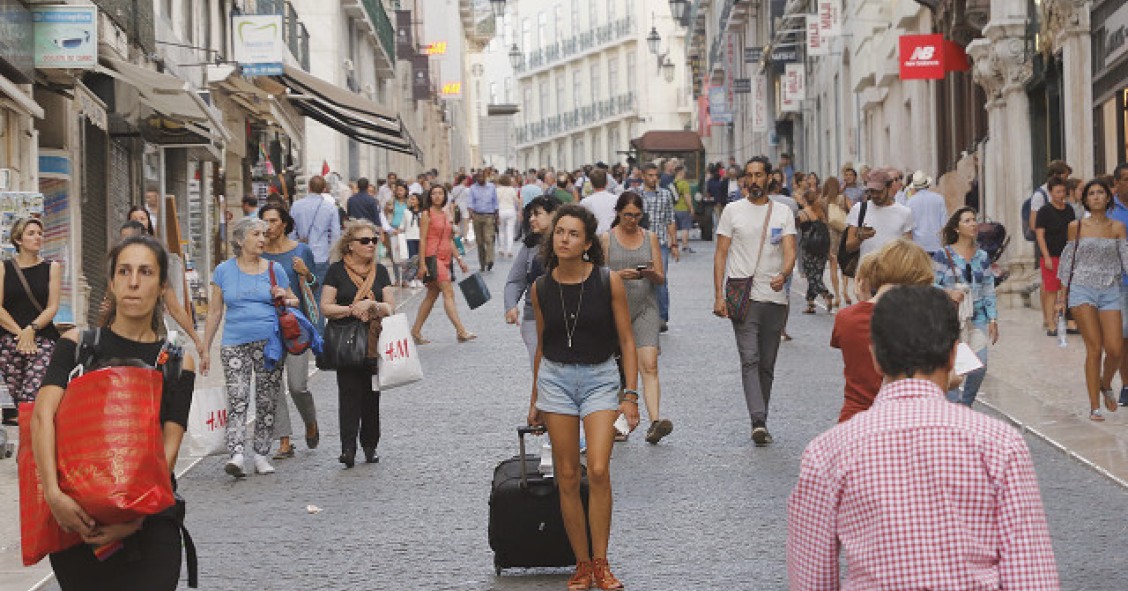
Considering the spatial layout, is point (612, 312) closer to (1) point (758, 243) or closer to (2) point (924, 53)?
(1) point (758, 243)

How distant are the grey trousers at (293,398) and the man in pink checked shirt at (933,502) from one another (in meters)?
8.18

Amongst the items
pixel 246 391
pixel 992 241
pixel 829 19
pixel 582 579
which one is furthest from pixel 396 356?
pixel 829 19

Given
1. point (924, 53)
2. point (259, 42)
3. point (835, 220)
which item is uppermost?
point (259, 42)

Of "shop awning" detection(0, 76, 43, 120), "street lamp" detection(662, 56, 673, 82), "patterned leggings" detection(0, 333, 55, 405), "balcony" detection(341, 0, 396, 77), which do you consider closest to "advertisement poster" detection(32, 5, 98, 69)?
"shop awning" detection(0, 76, 43, 120)

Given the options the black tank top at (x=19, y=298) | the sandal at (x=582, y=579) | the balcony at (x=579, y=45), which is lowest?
the sandal at (x=582, y=579)

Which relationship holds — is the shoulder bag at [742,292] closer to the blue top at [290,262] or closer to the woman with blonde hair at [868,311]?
the blue top at [290,262]

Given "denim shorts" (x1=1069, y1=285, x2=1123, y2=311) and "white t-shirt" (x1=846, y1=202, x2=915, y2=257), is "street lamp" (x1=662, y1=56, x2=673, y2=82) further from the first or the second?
"denim shorts" (x1=1069, y1=285, x2=1123, y2=311)

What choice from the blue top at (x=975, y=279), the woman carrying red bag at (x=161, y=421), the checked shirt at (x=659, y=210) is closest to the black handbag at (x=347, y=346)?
the blue top at (x=975, y=279)

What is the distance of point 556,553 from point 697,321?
44.8 ft

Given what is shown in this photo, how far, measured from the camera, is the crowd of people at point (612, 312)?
3803mm

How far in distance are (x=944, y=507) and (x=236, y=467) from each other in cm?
784

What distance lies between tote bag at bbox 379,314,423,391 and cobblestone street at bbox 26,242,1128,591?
0.49 metres

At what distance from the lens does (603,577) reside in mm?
7496

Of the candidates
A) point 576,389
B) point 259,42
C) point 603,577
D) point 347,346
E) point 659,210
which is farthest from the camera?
point 259,42
